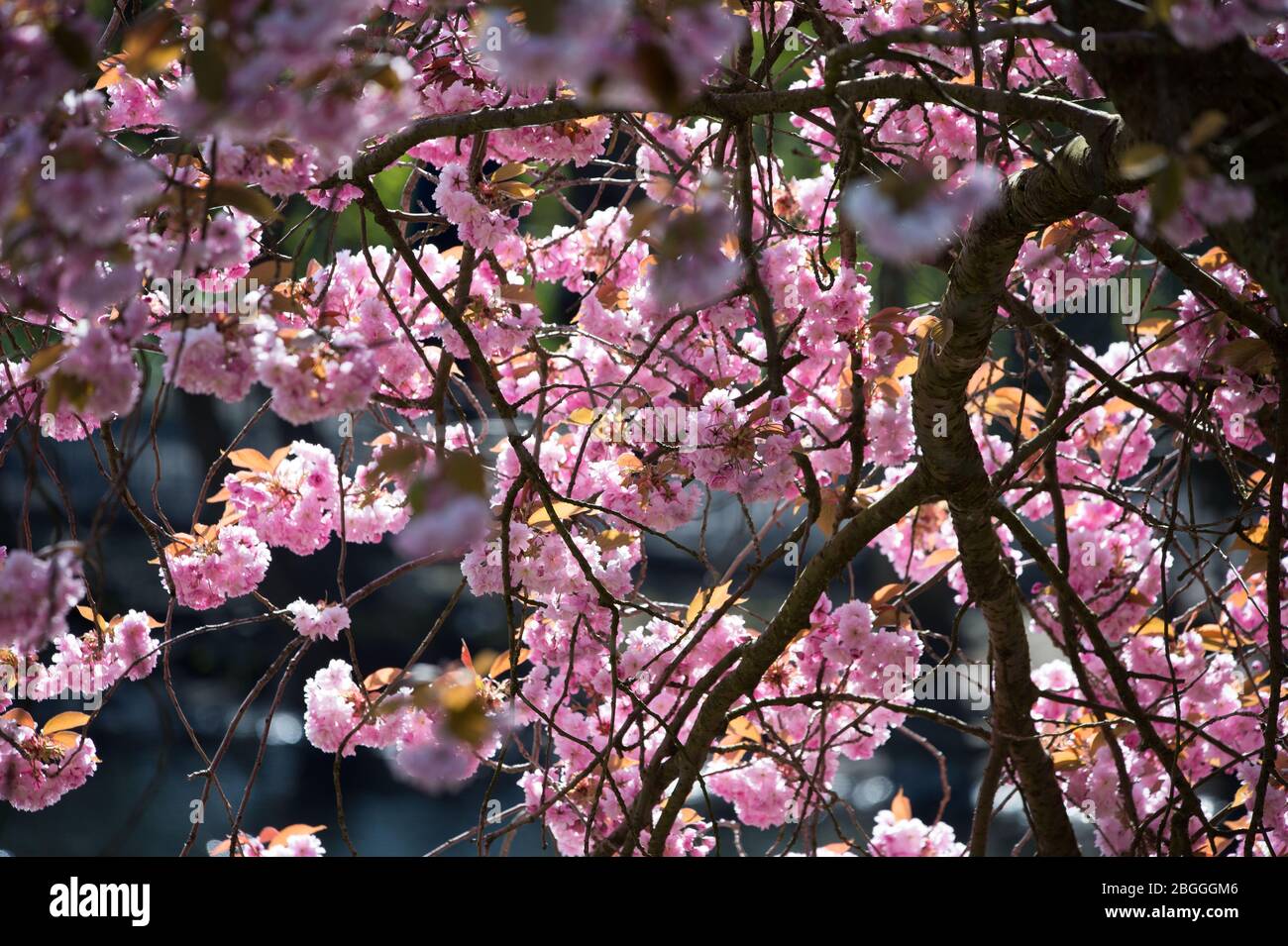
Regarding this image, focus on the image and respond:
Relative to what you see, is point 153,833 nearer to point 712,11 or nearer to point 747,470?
point 747,470

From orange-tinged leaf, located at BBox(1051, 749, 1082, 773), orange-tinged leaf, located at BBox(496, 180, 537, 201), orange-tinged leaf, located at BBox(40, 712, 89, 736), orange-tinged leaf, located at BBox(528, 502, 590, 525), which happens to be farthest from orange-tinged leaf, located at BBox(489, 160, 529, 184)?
orange-tinged leaf, located at BBox(1051, 749, 1082, 773)

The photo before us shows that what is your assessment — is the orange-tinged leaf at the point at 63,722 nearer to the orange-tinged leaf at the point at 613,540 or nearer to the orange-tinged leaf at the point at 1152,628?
the orange-tinged leaf at the point at 613,540

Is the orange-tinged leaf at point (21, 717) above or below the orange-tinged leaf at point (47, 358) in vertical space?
above

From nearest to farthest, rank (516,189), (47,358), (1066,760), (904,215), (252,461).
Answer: (904,215)
(47,358)
(516,189)
(252,461)
(1066,760)

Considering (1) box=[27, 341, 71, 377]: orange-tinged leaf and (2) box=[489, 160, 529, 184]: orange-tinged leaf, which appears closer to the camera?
(1) box=[27, 341, 71, 377]: orange-tinged leaf

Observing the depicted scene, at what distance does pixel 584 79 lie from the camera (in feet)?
2.01

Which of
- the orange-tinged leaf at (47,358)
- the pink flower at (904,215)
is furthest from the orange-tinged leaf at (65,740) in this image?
the pink flower at (904,215)

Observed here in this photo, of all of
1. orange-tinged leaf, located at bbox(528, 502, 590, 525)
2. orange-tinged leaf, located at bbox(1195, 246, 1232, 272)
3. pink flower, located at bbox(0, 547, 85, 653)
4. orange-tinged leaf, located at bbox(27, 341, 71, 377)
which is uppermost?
orange-tinged leaf, located at bbox(1195, 246, 1232, 272)

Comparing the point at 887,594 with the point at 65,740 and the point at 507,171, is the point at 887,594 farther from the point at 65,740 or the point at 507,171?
the point at 65,740

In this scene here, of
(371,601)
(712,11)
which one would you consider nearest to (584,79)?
(712,11)

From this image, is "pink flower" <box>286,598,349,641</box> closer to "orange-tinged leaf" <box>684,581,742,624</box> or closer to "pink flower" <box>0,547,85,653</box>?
"orange-tinged leaf" <box>684,581,742,624</box>

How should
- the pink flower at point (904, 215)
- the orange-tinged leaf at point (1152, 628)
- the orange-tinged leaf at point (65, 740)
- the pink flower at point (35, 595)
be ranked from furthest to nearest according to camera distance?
1. the orange-tinged leaf at point (1152, 628)
2. the orange-tinged leaf at point (65, 740)
3. the pink flower at point (35, 595)
4. the pink flower at point (904, 215)

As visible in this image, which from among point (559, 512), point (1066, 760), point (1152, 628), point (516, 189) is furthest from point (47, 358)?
point (1152, 628)

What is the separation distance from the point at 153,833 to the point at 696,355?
4.00 m
